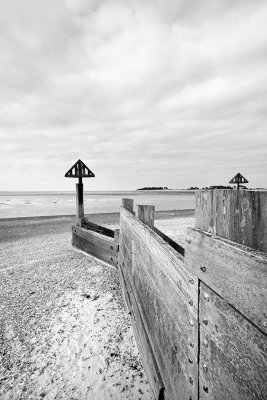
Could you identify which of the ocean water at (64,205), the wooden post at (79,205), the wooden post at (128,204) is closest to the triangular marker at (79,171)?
the wooden post at (79,205)

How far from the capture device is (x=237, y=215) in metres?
1.02

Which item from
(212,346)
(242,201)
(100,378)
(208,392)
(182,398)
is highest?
(242,201)

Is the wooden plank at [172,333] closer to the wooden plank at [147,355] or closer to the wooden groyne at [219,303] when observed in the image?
the wooden groyne at [219,303]

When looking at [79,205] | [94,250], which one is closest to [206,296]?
[94,250]

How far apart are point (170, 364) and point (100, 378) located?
139 centimetres

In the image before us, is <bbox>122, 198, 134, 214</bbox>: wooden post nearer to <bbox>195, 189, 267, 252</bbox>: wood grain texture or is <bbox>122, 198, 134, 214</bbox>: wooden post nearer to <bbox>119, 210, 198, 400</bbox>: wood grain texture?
<bbox>119, 210, 198, 400</bbox>: wood grain texture

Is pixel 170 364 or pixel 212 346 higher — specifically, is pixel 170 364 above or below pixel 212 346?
below

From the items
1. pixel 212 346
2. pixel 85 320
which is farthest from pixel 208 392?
pixel 85 320

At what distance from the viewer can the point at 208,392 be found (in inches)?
50.1

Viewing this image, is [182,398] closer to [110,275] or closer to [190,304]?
[190,304]

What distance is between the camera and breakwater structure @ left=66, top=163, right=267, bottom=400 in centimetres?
92

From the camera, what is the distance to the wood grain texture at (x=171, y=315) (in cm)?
150

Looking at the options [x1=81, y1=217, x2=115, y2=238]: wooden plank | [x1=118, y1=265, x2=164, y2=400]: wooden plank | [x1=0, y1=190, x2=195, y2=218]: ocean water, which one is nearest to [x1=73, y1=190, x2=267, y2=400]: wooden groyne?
[x1=118, y1=265, x2=164, y2=400]: wooden plank

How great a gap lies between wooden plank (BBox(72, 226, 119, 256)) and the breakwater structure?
13.1 ft
